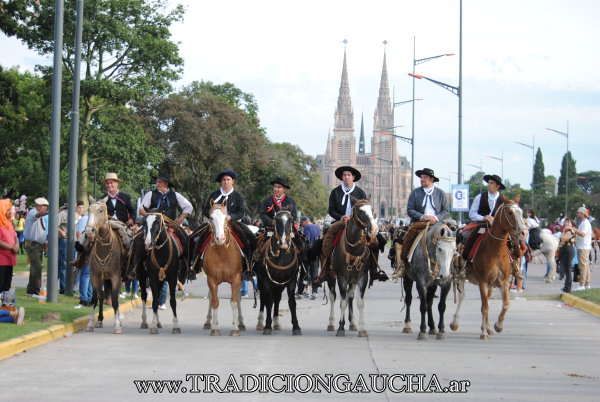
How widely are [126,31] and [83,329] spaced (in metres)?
33.2

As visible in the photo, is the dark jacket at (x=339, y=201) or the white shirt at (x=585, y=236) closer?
the dark jacket at (x=339, y=201)

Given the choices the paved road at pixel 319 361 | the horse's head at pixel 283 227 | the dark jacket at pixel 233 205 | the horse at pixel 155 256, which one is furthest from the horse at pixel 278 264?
the horse at pixel 155 256

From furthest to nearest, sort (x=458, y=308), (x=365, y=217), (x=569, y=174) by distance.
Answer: (x=569, y=174), (x=458, y=308), (x=365, y=217)

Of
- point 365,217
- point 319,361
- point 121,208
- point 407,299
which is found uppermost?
point 121,208

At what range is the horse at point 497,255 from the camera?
46.8 feet

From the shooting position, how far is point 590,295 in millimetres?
21375

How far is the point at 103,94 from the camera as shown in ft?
149

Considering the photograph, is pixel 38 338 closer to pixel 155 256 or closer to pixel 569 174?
pixel 155 256

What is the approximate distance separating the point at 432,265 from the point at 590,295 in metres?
8.85

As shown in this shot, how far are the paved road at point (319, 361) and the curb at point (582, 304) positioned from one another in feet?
6.10

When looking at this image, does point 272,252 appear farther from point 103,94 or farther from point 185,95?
point 185,95

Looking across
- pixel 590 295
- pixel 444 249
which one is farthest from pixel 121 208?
pixel 590 295

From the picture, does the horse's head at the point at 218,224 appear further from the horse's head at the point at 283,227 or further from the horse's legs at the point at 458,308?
the horse's legs at the point at 458,308

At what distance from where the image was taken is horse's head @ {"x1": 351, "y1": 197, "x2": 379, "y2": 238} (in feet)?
45.9
